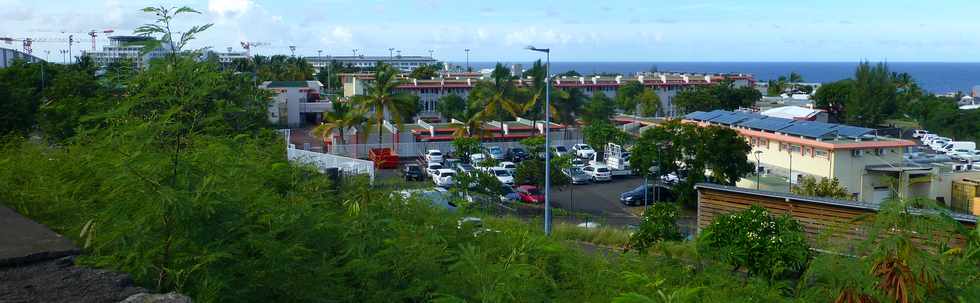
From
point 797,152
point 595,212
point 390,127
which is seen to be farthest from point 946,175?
point 390,127

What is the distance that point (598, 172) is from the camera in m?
34.1

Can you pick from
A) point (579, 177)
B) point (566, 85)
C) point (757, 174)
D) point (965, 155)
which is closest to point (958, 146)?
point (965, 155)

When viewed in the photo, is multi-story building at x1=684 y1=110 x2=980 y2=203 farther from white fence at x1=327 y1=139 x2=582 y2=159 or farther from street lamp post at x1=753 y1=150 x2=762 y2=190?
white fence at x1=327 y1=139 x2=582 y2=159

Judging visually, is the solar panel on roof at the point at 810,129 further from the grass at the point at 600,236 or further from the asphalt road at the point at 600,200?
the grass at the point at 600,236

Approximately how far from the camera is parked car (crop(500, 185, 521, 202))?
86.7ft

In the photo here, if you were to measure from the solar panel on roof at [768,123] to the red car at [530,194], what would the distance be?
1083 centimetres

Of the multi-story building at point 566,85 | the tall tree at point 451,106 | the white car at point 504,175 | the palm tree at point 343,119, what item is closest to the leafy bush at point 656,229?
the white car at point 504,175

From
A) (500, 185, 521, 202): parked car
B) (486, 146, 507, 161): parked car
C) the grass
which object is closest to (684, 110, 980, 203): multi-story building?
(500, 185, 521, 202): parked car

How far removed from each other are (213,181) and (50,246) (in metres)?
1.64

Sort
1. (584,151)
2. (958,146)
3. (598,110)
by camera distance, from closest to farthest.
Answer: (584,151)
(958,146)
(598,110)

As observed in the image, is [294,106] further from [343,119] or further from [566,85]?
[566,85]

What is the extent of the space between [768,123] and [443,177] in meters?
13.9

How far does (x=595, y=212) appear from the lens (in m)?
27.4

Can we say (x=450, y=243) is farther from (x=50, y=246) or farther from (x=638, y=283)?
(x=50, y=246)
